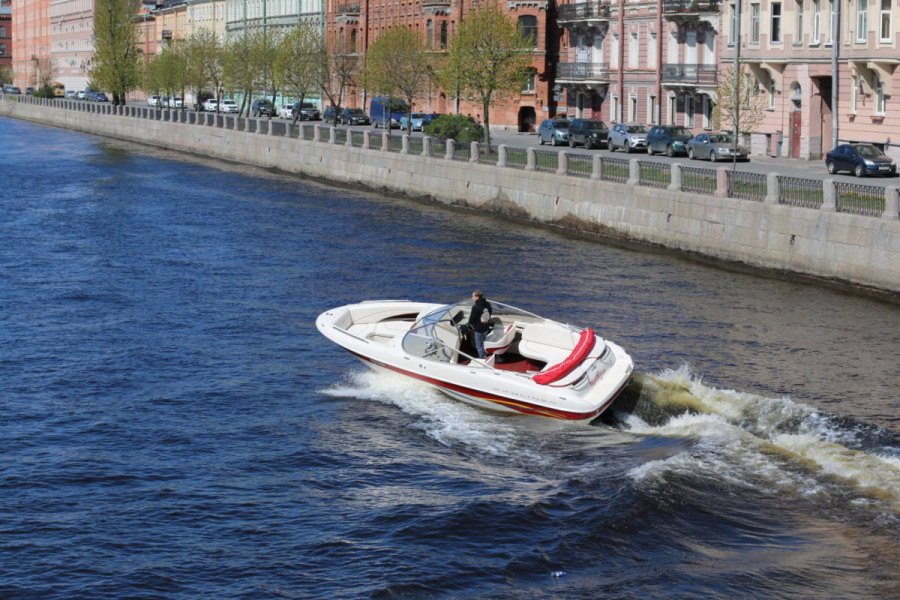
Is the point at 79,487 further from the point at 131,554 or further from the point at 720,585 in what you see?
the point at 720,585

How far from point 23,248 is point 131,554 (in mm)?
24936

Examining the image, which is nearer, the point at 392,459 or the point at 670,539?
the point at 670,539

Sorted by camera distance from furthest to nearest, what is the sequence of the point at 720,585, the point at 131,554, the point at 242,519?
the point at 242,519 → the point at 131,554 → the point at 720,585

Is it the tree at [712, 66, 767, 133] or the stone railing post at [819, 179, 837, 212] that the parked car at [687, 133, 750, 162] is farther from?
the stone railing post at [819, 179, 837, 212]

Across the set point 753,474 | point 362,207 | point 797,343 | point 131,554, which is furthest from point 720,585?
point 362,207

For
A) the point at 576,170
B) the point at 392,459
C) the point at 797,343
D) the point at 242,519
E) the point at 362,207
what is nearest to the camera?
the point at 242,519

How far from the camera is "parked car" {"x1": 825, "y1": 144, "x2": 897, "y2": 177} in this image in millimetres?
44688

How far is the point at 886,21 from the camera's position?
49.2 metres

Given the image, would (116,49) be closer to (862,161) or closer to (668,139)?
(668,139)

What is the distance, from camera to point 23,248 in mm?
39438

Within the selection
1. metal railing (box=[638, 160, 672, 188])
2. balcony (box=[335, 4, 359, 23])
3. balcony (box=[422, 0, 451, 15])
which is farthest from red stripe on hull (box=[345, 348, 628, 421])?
balcony (box=[335, 4, 359, 23])

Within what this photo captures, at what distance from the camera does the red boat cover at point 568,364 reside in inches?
819

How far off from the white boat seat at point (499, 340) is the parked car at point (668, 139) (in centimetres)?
3574

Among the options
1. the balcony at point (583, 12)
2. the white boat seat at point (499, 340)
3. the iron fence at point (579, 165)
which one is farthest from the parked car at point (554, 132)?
the white boat seat at point (499, 340)
